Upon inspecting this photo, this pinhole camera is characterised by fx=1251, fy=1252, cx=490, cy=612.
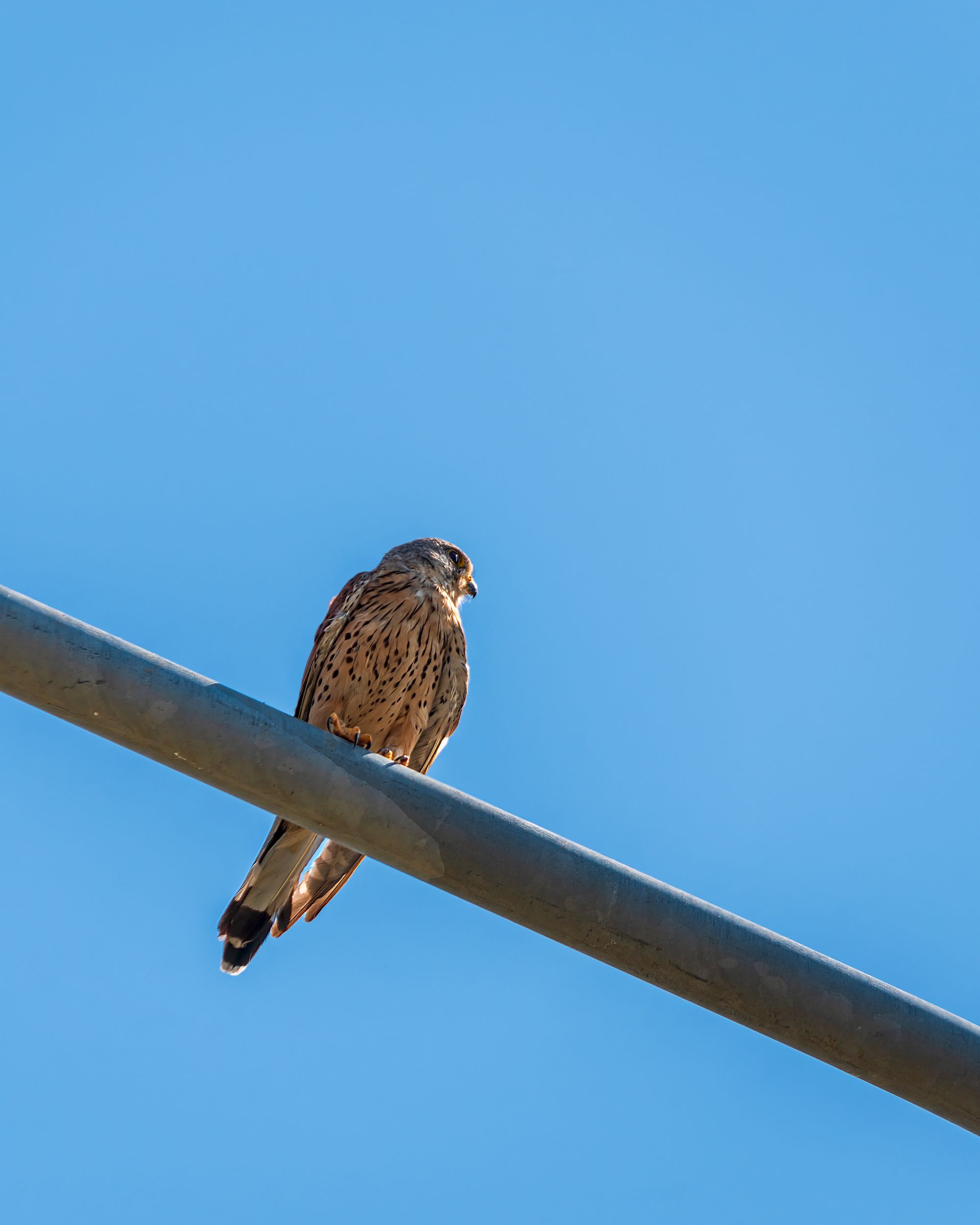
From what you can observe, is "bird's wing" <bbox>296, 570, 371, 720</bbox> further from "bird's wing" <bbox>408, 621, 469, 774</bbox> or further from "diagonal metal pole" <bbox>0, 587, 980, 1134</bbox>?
"diagonal metal pole" <bbox>0, 587, 980, 1134</bbox>

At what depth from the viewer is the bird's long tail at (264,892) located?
5.19 meters

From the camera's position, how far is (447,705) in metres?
6.47

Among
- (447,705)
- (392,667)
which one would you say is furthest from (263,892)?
(447,705)

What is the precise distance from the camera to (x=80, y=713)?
2.61 m

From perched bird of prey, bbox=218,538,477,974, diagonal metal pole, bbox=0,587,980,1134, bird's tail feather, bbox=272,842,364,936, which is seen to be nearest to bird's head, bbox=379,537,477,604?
perched bird of prey, bbox=218,538,477,974

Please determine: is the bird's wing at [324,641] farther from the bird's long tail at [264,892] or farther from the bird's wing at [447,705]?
the bird's long tail at [264,892]

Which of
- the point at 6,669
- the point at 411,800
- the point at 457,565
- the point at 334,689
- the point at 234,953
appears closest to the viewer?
the point at 6,669

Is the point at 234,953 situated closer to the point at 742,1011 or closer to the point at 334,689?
the point at 334,689

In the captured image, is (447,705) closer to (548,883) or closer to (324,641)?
(324,641)

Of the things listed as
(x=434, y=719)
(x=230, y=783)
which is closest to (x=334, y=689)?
(x=434, y=719)

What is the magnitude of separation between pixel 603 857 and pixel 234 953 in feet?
9.64

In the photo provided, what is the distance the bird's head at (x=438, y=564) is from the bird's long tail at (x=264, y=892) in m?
1.97

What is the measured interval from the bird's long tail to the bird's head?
1.97 m

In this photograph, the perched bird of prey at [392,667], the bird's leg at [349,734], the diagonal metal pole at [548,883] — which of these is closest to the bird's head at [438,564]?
the perched bird of prey at [392,667]
